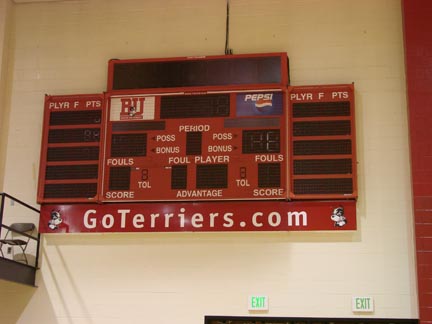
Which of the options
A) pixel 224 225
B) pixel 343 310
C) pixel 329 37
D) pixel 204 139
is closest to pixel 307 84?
pixel 329 37

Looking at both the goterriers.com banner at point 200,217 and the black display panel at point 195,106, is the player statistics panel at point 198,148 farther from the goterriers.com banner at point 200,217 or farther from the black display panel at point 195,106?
the goterriers.com banner at point 200,217

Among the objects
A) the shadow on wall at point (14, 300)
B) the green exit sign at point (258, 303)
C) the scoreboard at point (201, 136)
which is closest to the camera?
the green exit sign at point (258, 303)

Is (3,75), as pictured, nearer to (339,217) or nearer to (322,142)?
(322,142)

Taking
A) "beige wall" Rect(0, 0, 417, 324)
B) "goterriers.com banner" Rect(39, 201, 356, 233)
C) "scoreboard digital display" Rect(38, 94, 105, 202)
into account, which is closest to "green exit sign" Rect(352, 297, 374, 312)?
"beige wall" Rect(0, 0, 417, 324)

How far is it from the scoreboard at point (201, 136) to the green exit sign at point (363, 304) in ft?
3.53

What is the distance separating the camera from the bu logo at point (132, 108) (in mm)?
7906

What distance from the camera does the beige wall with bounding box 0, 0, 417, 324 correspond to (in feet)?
24.1

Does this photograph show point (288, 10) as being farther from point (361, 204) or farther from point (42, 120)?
point (42, 120)

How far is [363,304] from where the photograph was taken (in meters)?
7.17

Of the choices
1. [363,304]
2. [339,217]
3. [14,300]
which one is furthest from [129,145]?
[363,304]

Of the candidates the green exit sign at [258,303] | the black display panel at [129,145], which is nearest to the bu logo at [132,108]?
the black display panel at [129,145]

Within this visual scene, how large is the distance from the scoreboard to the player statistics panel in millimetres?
11

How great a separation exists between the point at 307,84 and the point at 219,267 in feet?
7.63

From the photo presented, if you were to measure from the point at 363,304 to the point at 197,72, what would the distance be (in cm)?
318
